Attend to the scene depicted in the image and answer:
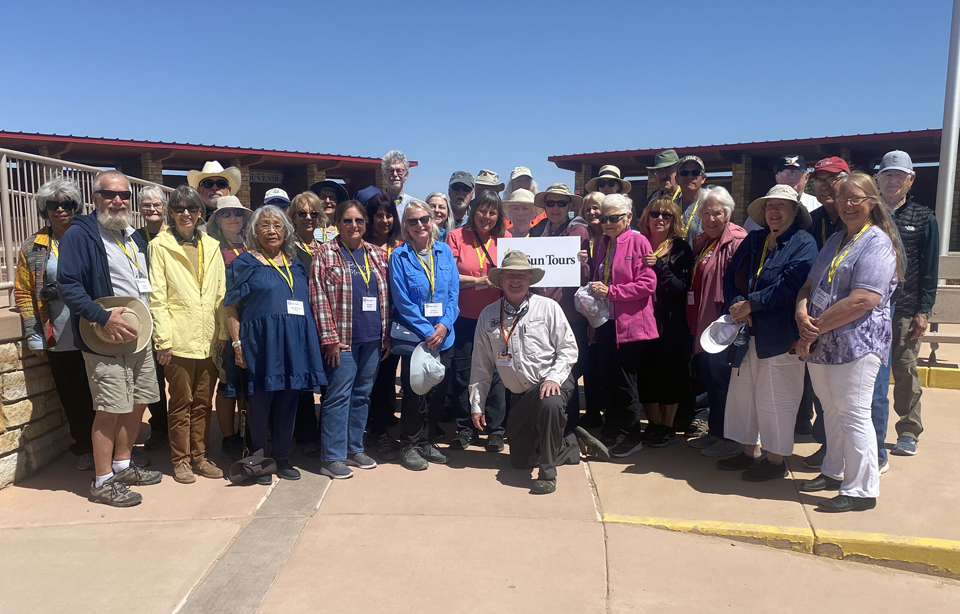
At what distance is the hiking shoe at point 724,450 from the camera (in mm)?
4852

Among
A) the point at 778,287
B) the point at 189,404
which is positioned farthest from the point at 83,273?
the point at 778,287

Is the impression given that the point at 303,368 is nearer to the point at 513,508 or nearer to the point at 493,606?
the point at 513,508

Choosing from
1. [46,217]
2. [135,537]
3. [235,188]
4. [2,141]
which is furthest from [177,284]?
[2,141]

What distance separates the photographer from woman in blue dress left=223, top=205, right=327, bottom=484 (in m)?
4.20

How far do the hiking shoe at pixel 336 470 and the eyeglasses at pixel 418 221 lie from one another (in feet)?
5.87

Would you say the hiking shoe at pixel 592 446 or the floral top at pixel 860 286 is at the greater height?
the floral top at pixel 860 286

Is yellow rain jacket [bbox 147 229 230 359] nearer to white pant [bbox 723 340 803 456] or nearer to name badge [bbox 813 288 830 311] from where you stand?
white pant [bbox 723 340 803 456]

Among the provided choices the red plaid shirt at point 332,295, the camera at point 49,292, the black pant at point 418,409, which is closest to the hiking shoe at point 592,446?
the black pant at point 418,409

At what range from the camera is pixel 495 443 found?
16.8 ft

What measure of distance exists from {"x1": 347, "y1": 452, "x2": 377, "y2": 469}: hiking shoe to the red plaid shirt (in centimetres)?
86

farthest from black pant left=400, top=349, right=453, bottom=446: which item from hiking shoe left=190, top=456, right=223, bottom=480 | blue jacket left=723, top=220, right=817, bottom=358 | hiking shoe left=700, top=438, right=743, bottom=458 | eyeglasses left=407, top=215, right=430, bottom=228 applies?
blue jacket left=723, top=220, right=817, bottom=358

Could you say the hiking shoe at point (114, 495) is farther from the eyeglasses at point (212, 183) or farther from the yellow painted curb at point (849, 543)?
the yellow painted curb at point (849, 543)

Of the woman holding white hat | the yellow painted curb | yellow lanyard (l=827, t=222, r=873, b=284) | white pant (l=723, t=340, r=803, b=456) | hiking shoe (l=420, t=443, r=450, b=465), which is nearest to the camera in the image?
the yellow painted curb

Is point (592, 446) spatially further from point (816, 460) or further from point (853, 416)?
point (853, 416)
